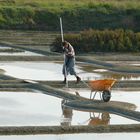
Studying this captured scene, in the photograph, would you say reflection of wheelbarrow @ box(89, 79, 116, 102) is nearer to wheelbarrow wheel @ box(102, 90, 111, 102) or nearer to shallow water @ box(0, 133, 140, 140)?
wheelbarrow wheel @ box(102, 90, 111, 102)

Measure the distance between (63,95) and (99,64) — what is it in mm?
6801

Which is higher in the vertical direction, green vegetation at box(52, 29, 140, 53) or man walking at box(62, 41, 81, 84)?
man walking at box(62, 41, 81, 84)

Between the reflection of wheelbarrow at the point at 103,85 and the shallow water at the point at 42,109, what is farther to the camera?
the reflection of wheelbarrow at the point at 103,85

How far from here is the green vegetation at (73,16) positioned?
34.6m

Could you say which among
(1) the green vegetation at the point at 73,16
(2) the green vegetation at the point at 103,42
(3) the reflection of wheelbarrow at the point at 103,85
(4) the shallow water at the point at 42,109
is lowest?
(1) the green vegetation at the point at 73,16

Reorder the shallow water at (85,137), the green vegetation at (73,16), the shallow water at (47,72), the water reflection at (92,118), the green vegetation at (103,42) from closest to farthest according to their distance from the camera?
the shallow water at (85,137), the water reflection at (92,118), the shallow water at (47,72), the green vegetation at (103,42), the green vegetation at (73,16)

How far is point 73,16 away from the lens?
118 feet

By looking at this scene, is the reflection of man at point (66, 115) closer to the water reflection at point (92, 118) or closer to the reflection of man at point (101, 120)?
the water reflection at point (92, 118)

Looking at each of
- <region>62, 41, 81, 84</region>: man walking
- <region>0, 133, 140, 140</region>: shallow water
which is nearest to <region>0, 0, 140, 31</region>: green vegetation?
<region>62, 41, 81, 84</region>: man walking

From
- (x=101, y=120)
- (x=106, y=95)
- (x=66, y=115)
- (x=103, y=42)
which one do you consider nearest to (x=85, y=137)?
(x=101, y=120)

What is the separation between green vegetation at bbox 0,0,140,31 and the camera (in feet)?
113

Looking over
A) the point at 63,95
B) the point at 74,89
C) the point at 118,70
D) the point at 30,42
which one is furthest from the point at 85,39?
the point at 63,95

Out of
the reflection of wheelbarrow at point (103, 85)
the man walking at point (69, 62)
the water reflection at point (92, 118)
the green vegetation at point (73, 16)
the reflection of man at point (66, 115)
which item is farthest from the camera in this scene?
the green vegetation at point (73, 16)

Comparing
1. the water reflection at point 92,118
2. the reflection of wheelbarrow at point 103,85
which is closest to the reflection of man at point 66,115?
the water reflection at point 92,118
